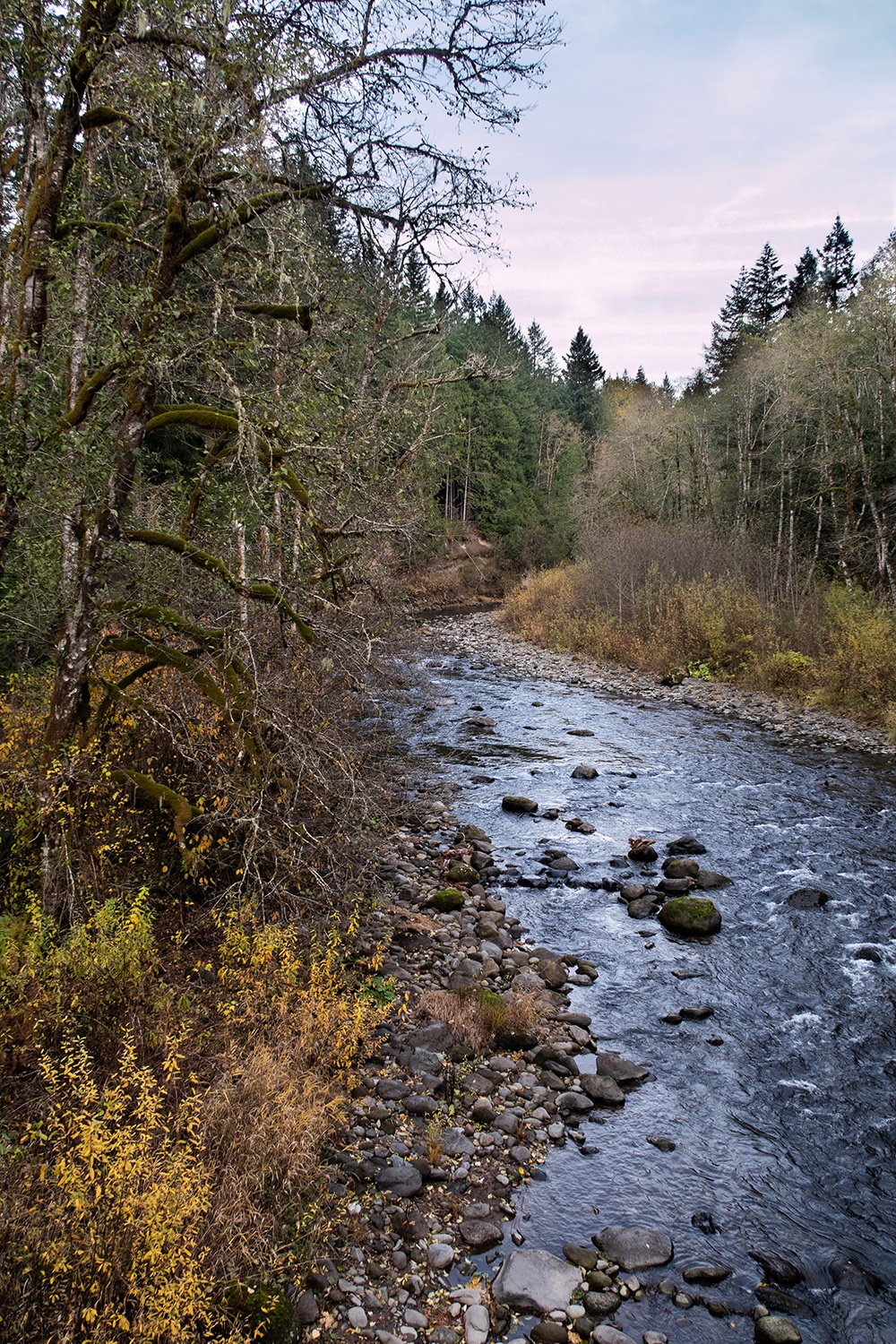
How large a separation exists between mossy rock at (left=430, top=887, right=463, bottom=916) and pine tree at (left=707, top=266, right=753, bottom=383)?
44.5 m

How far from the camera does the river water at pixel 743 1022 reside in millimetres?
4988

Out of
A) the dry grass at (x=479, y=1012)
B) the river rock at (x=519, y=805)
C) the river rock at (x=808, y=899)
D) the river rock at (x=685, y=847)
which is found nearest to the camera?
the dry grass at (x=479, y=1012)

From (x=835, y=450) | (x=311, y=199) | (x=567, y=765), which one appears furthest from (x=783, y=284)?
(x=311, y=199)

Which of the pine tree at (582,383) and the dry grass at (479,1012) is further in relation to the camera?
the pine tree at (582,383)

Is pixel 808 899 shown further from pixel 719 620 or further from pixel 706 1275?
pixel 719 620

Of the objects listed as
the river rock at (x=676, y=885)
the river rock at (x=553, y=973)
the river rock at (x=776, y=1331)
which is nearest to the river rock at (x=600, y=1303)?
the river rock at (x=776, y=1331)

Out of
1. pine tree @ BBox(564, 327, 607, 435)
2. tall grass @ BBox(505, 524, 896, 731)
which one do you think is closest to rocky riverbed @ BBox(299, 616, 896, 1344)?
tall grass @ BBox(505, 524, 896, 731)

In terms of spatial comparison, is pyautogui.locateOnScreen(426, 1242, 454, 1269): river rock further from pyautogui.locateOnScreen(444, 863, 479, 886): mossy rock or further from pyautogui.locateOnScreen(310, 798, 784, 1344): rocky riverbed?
pyautogui.locateOnScreen(444, 863, 479, 886): mossy rock

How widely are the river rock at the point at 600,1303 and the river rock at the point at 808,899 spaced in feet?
19.9

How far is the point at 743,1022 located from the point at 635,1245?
117 inches

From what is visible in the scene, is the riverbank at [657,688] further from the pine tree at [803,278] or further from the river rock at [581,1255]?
the pine tree at [803,278]

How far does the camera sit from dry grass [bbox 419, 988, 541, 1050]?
6.92 m

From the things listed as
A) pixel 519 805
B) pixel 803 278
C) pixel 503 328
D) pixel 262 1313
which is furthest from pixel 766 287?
pixel 262 1313

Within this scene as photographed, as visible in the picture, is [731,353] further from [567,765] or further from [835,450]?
[567,765]
